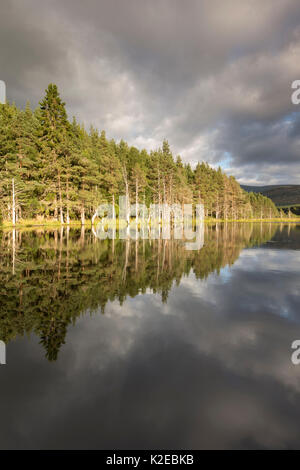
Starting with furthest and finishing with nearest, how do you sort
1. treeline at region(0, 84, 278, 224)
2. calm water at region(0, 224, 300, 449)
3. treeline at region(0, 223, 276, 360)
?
treeline at region(0, 84, 278, 224), treeline at region(0, 223, 276, 360), calm water at region(0, 224, 300, 449)

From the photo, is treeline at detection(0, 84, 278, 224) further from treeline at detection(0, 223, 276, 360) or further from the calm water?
the calm water

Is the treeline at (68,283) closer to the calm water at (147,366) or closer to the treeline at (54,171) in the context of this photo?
the calm water at (147,366)

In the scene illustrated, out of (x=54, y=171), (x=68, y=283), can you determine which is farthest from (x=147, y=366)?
(x=54, y=171)

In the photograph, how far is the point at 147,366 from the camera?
3.89m

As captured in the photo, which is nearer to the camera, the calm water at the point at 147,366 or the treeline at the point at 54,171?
the calm water at the point at 147,366

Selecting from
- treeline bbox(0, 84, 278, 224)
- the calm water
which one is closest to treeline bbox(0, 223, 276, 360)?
the calm water

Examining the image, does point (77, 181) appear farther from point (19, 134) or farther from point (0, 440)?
point (0, 440)

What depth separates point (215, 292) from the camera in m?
7.93

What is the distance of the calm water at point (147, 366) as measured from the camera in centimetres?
272

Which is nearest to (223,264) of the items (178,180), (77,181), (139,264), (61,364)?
(139,264)

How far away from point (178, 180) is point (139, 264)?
61.6 meters

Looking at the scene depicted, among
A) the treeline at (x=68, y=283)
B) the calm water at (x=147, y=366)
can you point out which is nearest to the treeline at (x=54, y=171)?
the treeline at (x=68, y=283)

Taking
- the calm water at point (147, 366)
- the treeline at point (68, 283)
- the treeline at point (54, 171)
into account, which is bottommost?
the calm water at point (147, 366)

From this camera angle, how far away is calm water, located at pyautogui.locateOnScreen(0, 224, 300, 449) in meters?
2.72
